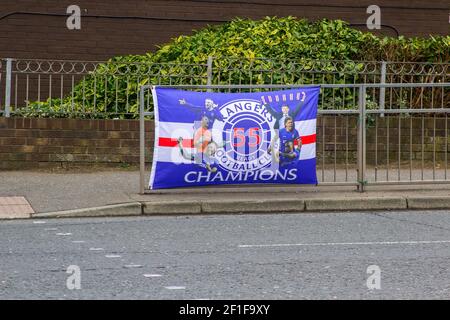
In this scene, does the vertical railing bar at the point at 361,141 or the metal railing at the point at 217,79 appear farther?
the metal railing at the point at 217,79

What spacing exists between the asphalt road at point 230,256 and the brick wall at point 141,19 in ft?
23.7

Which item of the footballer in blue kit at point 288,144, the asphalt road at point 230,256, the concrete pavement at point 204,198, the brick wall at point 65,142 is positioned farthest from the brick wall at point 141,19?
the asphalt road at point 230,256

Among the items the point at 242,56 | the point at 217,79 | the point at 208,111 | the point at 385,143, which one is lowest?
the point at 385,143

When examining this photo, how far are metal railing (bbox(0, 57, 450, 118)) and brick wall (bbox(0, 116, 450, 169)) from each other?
28cm

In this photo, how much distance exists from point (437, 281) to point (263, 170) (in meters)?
4.96

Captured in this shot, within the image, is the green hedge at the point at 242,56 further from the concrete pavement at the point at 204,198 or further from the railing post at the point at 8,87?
the concrete pavement at the point at 204,198

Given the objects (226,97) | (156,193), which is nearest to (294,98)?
(226,97)

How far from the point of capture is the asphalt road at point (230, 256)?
8.05 meters

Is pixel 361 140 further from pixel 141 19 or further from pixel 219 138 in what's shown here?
pixel 141 19

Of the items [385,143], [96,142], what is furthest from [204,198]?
[385,143]

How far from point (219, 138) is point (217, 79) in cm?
328

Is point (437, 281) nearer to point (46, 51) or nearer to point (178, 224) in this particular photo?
point (178, 224)

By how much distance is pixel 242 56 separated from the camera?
16.9m

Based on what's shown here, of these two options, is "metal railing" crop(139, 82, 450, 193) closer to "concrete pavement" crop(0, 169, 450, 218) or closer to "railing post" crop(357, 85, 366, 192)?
"railing post" crop(357, 85, 366, 192)
